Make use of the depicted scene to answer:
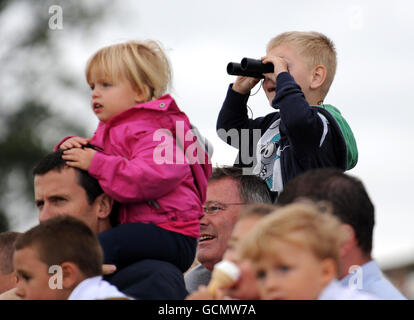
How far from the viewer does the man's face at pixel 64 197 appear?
4566 millimetres

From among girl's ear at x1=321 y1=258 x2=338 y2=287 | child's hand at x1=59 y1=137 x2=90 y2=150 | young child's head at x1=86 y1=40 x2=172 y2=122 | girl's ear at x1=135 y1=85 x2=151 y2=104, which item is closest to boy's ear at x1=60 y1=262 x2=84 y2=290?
child's hand at x1=59 y1=137 x2=90 y2=150

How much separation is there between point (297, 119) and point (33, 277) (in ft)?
4.83

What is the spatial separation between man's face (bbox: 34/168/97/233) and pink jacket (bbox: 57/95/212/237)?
0.13 m

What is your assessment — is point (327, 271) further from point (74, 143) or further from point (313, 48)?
point (313, 48)

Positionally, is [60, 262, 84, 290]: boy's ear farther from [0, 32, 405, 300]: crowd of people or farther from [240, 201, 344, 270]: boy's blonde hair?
[240, 201, 344, 270]: boy's blonde hair

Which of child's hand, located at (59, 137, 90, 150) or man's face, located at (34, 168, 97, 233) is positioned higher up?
A: child's hand, located at (59, 137, 90, 150)

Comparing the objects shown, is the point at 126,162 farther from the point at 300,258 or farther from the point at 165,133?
the point at 300,258

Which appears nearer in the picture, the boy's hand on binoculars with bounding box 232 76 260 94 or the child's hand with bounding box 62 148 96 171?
the child's hand with bounding box 62 148 96 171

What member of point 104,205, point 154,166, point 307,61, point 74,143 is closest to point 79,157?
point 74,143

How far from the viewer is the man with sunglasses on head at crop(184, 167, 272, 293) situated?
5.53 metres

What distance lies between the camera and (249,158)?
5598mm

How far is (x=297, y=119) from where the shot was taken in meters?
4.65

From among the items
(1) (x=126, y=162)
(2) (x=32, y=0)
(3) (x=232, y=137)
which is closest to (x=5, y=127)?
(2) (x=32, y=0)
